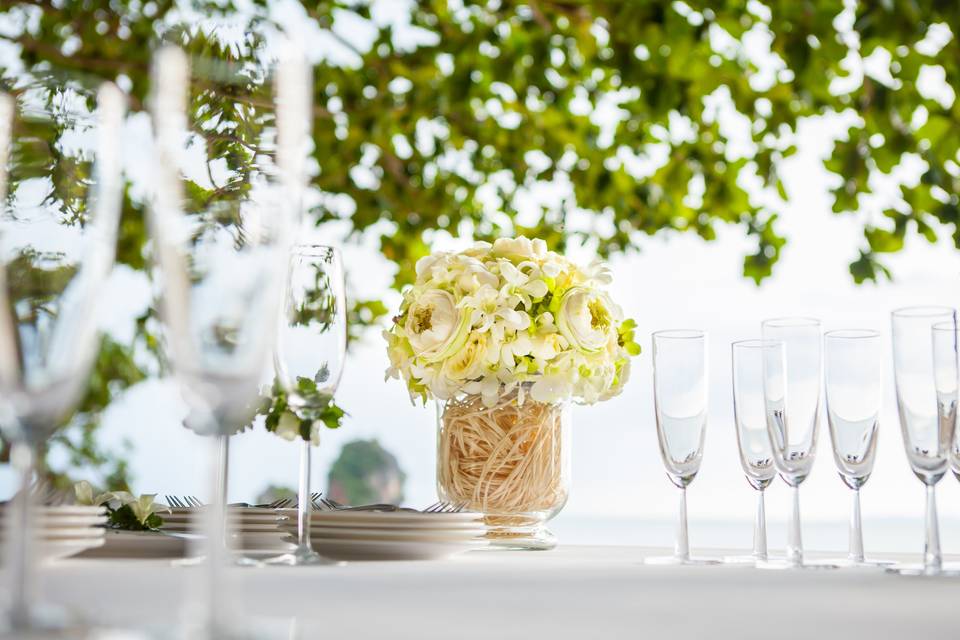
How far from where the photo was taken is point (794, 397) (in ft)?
4.08

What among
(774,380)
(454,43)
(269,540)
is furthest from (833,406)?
(454,43)

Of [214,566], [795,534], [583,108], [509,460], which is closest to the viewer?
[214,566]

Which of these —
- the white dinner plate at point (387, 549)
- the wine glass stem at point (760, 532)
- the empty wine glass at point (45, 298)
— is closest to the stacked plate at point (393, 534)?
the white dinner plate at point (387, 549)

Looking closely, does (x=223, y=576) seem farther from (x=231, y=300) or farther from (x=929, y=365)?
(x=929, y=365)

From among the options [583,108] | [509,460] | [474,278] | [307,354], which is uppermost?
[583,108]

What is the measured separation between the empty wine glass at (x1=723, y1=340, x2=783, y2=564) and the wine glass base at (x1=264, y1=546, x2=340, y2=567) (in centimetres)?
49

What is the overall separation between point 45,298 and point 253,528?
0.82m

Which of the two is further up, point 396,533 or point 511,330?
point 511,330

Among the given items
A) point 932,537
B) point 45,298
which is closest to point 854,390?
point 932,537

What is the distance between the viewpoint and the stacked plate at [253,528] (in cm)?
141

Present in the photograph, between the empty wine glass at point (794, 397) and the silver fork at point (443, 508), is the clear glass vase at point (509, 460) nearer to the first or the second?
the silver fork at point (443, 508)

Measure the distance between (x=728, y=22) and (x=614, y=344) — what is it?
1896 millimetres

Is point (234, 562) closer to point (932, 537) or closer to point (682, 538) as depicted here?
point (682, 538)

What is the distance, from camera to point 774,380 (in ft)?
4.09
